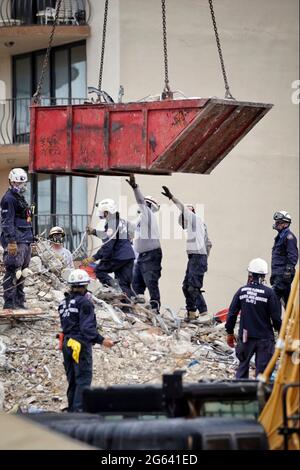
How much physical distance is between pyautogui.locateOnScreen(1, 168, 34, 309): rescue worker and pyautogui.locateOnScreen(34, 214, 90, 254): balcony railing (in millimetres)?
11904

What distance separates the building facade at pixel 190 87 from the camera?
30438mm

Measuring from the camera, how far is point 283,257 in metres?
20.2

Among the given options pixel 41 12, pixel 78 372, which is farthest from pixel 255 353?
pixel 41 12

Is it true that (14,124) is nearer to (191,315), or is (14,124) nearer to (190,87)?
(190,87)

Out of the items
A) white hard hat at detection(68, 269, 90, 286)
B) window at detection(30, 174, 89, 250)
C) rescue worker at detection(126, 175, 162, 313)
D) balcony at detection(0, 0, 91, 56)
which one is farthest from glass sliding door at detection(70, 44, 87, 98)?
white hard hat at detection(68, 269, 90, 286)

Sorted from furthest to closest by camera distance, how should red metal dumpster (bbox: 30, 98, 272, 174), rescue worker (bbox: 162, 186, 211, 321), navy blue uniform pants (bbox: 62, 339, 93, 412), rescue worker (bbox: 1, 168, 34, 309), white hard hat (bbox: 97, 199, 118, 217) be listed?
rescue worker (bbox: 162, 186, 211, 321)
white hard hat (bbox: 97, 199, 118, 217)
rescue worker (bbox: 1, 168, 34, 309)
red metal dumpster (bbox: 30, 98, 272, 174)
navy blue uniform pants (bbox: 62, 339, 93, 412)

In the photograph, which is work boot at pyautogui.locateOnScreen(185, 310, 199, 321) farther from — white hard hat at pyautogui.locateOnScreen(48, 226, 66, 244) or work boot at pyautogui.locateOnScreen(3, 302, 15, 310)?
work boot at pyautogui.locateOnScreen(3, 302, 15, 310)

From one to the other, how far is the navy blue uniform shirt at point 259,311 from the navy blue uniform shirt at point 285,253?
3.33m

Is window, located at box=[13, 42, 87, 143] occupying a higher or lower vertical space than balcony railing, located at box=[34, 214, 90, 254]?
higher

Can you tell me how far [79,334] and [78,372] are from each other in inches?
17.9

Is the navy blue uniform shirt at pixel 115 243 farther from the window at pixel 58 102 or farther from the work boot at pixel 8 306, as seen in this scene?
the window at pixel 58 102

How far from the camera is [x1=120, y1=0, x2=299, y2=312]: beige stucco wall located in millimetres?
30500

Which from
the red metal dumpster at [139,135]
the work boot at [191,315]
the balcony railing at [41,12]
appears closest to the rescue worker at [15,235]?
the red metal dumpster at [139,135]
